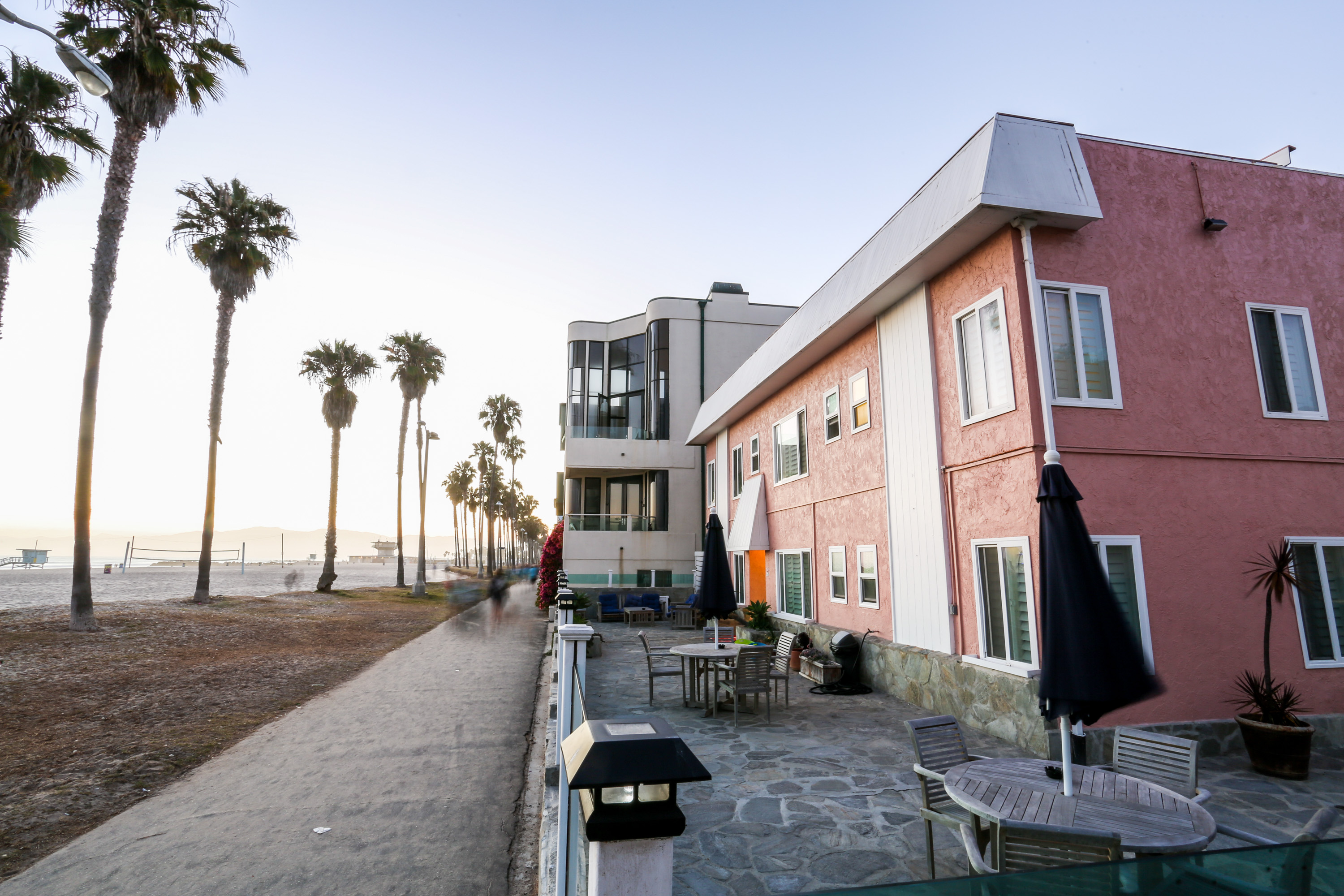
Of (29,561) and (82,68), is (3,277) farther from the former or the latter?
(29,561)

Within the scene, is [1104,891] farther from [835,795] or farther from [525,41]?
[525,41]

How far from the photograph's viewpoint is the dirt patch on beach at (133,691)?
21.4ft

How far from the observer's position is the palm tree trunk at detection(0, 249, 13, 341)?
13523mm

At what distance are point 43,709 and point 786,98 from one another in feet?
52.9

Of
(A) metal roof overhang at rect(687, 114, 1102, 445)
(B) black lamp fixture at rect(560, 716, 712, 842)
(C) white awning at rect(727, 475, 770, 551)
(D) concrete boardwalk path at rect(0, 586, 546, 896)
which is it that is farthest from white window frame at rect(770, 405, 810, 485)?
(B) black lamp fixture at rect(560, 716, 712, 842)

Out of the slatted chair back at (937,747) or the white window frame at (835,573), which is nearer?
the slatted chair back at (937,747)

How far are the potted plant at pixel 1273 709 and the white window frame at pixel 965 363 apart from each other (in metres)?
3.30

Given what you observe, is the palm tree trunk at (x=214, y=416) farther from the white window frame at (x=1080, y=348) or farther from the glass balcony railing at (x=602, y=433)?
the white window frame at (x=1080, y=348)

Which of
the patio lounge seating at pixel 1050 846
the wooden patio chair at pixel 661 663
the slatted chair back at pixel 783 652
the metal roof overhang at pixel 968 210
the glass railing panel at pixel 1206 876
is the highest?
the metal roof overhang at pixel 968 210

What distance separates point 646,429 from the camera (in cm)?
2923

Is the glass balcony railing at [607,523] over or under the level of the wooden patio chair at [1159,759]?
over

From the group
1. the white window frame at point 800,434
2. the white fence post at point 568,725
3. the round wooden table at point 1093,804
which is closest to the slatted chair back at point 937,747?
the round wooden table at point 1093,804

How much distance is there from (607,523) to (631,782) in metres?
24.1

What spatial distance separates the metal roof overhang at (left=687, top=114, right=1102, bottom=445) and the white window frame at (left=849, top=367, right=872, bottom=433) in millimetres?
860
